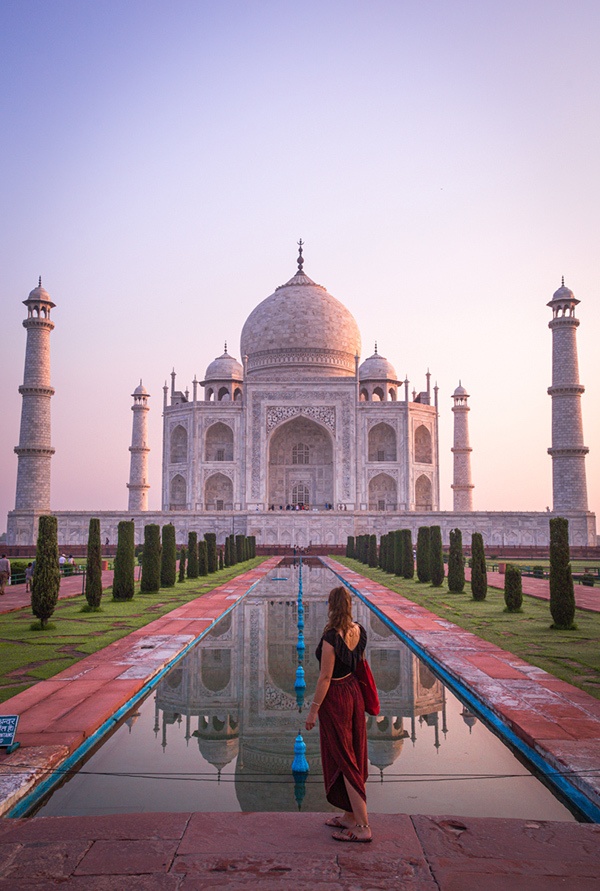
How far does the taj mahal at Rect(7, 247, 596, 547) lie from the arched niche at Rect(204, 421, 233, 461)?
0.05m

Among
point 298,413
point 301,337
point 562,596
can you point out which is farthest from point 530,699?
point 301,337

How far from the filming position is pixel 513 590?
922 centimetres

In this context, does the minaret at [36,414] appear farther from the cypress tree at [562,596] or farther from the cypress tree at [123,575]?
the cypress tree at [562,596]

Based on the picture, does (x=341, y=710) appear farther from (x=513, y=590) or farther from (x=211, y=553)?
(x=211, y=553)

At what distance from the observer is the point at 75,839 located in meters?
2.51

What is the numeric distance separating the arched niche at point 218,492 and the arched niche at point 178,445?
1.57 meters

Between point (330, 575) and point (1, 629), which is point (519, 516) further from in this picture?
point (1, 629)

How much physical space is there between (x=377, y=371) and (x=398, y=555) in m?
18.1

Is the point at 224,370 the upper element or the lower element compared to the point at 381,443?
upper

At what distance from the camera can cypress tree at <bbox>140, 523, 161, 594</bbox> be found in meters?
12.3

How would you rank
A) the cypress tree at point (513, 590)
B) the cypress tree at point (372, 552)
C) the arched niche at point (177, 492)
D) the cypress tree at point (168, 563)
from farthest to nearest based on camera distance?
1. the arched niche at point (177, 492)
2. the cypress tree at point (372, 552)
3. the cypress tree at point (168, 563)
4. the cypress tree at point (513, 590)

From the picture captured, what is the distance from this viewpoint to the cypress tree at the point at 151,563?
1234 cm

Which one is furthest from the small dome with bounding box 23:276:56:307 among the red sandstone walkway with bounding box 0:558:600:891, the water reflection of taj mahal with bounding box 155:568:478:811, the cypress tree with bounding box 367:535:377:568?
the red sandstone walkway with bounding box 0:558:600:891

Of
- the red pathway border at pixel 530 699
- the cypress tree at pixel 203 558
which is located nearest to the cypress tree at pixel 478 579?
the red pathway border at pixel 530 699
